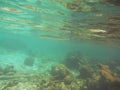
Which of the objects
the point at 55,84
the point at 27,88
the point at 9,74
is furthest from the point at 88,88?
the point at 9,74

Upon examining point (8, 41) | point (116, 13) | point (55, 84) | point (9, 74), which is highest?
point (116, 13)

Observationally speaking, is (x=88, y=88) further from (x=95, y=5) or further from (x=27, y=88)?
(x=95, y=5)

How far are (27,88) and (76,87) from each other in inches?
179

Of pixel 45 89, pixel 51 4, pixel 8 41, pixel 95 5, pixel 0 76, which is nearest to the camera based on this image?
pixel 95 5

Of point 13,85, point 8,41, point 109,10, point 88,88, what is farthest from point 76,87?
point 8,41

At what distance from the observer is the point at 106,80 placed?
13.4 meters

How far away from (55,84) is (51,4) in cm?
725

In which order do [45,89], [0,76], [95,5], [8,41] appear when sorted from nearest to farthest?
[95,5]
[45,89]
[0,76]
[8,41]

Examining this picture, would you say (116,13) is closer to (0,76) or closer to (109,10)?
(109,10)

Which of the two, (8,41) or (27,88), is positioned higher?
(27,88)

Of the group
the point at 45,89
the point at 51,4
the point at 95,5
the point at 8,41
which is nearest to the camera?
the point at 95,5

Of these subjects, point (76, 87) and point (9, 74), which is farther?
→ point (9, 74)

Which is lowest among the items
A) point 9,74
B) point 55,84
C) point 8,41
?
point 8,41

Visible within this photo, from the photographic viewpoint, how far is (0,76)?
18344mm
